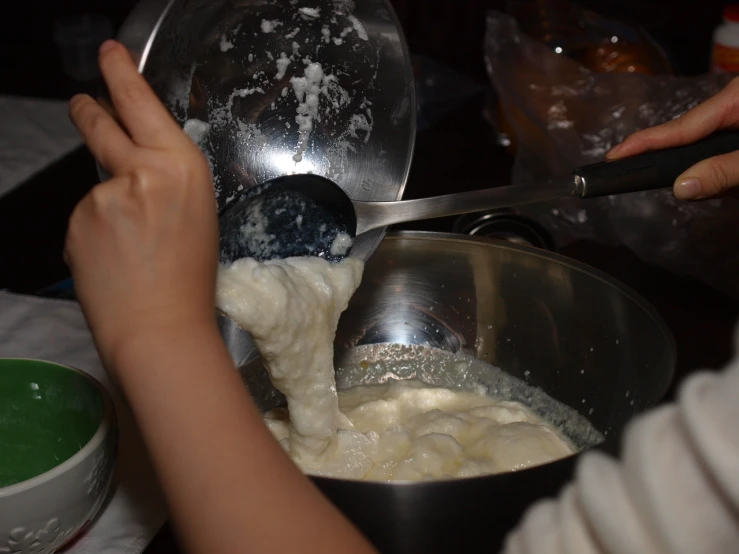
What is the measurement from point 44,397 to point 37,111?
3.64 feet

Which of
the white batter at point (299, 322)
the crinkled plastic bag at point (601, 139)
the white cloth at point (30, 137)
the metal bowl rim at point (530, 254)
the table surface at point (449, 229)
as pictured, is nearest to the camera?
the metal bowl rim at point (530, 254)

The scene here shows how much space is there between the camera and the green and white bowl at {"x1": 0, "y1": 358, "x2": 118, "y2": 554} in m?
0.59

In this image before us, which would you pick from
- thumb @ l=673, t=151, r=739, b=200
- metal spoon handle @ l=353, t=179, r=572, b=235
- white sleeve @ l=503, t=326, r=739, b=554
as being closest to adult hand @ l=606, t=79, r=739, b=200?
thumb @ l=673, t=151, r=739, b=200

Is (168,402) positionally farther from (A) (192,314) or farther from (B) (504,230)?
(B) (504,230)

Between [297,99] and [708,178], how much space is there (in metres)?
0.41

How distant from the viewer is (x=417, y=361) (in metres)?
0.96

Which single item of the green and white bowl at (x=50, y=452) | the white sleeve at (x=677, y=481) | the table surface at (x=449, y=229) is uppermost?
the white sleeve at (x=677, y=481)

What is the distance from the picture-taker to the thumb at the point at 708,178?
728mm

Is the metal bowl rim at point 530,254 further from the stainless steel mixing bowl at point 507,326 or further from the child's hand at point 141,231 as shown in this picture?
the child's hand at point 141,231

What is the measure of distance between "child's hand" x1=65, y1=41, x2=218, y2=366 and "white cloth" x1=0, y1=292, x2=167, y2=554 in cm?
25

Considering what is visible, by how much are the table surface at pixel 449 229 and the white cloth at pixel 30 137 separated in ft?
0.10

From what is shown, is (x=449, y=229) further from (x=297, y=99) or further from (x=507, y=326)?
(x=297, y=99)

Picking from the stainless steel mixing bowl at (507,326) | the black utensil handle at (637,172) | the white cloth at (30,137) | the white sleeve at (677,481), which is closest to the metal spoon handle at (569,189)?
the black utensil handle at (637,172)

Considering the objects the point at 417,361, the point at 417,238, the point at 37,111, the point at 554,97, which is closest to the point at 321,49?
the point at 417,238
